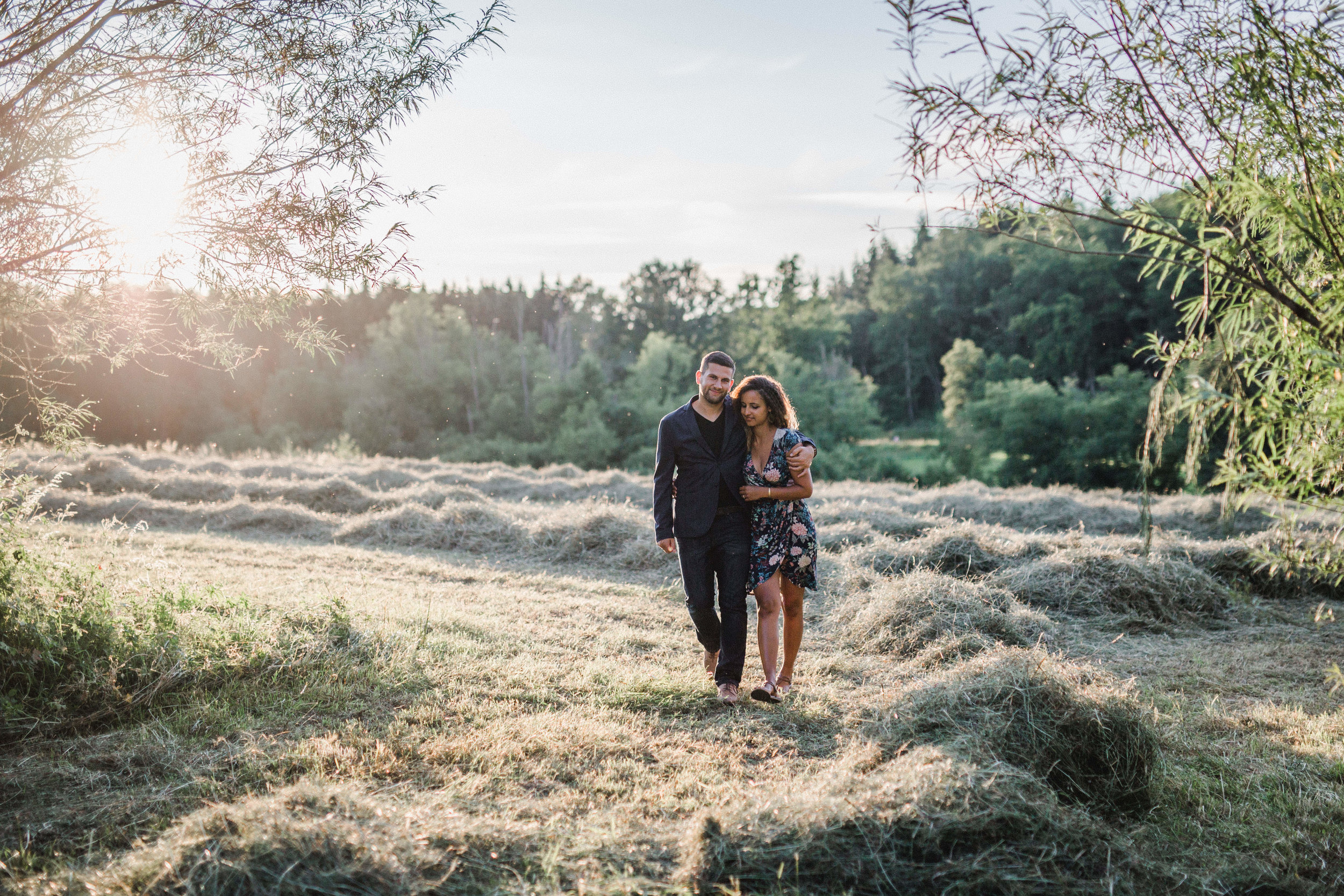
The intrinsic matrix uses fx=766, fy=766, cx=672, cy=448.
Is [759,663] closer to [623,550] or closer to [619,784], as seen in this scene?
[619,784]

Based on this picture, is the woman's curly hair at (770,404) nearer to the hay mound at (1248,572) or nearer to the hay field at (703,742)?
the hay field at (703,742)

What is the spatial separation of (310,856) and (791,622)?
297 centimetres

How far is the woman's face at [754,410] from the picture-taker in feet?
15.2

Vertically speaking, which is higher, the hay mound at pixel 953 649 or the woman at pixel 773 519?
the woman at pixel 773 519

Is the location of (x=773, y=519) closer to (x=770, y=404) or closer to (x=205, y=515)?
Answer: (x=770, y=404)

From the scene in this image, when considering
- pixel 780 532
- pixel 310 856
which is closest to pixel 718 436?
pixel 780 532

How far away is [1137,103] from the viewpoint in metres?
3.44

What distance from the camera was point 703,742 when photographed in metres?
4.00

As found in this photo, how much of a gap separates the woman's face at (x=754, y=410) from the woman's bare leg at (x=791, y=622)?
0.97 meters

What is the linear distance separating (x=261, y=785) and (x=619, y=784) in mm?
1560

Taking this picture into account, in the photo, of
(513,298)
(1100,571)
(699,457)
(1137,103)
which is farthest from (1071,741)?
(513,298)

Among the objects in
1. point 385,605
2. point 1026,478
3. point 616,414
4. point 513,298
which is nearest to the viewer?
point 385,605

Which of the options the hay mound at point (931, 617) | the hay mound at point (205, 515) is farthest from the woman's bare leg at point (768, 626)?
the hay mound at point (205, 515)

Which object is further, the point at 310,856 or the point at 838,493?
the point at 838,493
